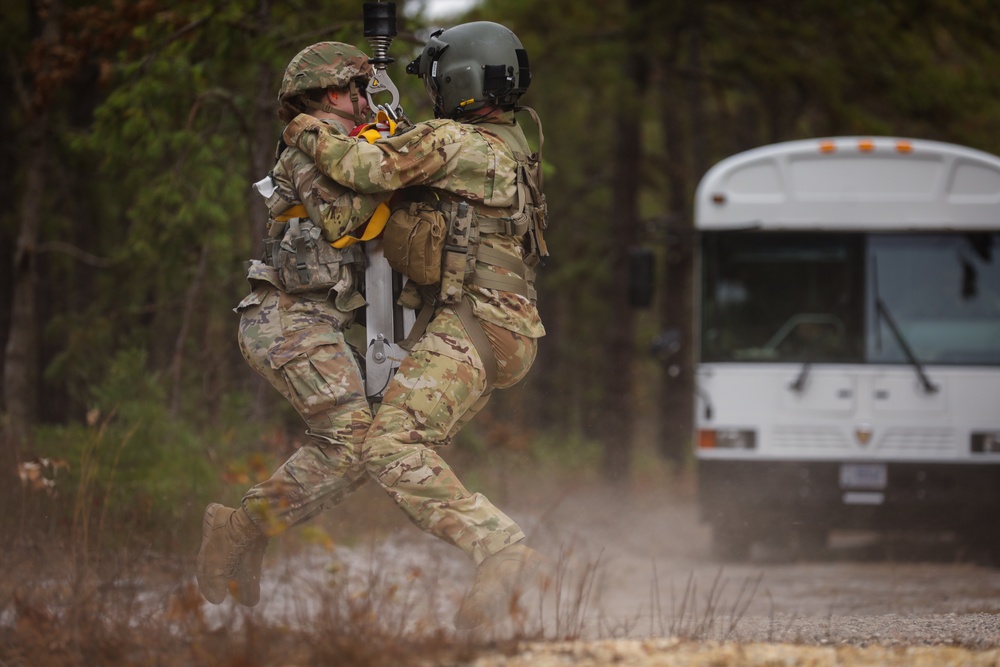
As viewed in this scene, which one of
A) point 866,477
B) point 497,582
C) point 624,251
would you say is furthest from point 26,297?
point 624,251

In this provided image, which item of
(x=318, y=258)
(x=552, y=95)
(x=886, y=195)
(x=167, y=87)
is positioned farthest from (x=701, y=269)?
(x=552, y=95)

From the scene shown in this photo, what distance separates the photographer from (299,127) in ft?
16.3

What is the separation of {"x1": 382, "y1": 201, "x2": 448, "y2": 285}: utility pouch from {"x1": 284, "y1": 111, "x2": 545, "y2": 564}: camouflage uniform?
4.7 inches

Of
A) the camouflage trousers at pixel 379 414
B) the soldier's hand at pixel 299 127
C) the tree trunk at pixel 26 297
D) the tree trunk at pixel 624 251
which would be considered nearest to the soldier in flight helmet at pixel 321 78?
the soldier's hand at pixel 299 127

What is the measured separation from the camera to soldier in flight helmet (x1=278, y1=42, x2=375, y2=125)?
5109 mm

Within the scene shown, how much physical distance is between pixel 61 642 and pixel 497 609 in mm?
1424

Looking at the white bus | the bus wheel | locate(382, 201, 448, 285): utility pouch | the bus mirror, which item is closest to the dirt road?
the bus wheel

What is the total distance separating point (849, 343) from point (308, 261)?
584cm

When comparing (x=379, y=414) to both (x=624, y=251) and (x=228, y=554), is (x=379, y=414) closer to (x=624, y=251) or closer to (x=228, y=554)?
(x=228, y=554)

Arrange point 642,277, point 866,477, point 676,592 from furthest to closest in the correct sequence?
point 642,277 < point 866,477 < point 676,592

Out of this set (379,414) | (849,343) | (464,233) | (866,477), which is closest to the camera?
(379,414)

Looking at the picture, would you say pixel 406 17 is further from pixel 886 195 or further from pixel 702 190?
pixel 886 195

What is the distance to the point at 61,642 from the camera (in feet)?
13.6

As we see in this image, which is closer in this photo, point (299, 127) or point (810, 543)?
point (299, 127)
